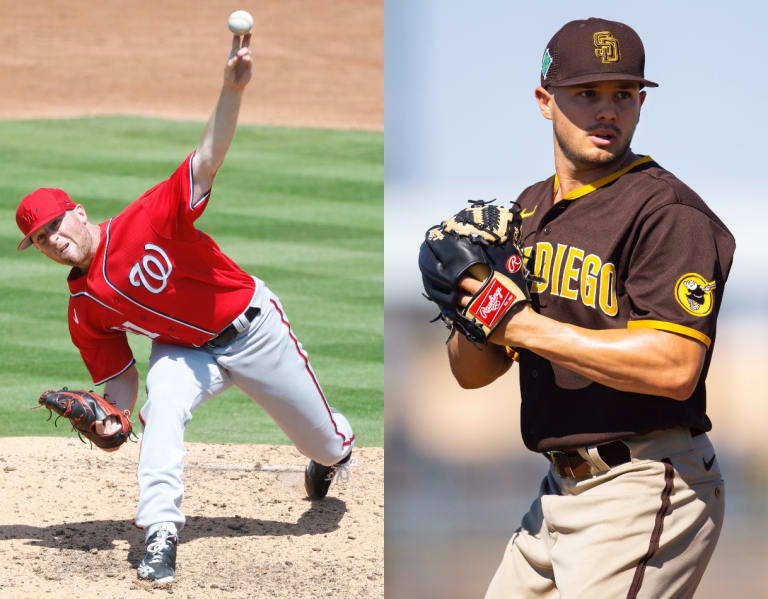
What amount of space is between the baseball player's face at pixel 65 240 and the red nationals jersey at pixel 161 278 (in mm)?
60

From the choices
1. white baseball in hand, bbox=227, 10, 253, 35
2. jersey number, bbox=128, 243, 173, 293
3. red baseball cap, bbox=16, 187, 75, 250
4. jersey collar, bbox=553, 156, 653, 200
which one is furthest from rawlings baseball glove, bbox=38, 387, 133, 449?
jersey collar, bbox=553, 156, 653, 200

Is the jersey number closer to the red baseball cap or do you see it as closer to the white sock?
the red baseball cap

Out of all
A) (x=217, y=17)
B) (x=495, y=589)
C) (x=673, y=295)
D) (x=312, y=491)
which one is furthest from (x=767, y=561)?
(x=217, y=17)

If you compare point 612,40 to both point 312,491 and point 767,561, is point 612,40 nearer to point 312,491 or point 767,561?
point 312,491

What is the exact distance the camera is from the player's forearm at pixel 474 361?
2.72m

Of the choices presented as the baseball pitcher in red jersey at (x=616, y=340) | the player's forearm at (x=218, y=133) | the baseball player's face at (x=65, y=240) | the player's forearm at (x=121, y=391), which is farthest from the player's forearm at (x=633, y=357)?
the player's forearm at (x=121, y=391)

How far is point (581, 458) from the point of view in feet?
8.25

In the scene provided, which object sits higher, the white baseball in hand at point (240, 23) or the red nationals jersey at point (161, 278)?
the white baseball in hand at point (240, 23)

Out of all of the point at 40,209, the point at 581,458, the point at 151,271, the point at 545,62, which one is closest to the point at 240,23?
the point at 151,271

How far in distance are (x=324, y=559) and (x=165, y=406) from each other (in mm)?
917

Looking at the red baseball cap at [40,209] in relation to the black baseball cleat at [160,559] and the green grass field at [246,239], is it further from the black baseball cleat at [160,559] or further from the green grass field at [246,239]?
the green grass field at [246,239]

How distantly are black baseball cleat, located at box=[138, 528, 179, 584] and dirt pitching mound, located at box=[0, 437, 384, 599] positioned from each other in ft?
0.14

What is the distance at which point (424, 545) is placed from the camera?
3.10 meters

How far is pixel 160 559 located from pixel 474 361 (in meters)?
2.05
